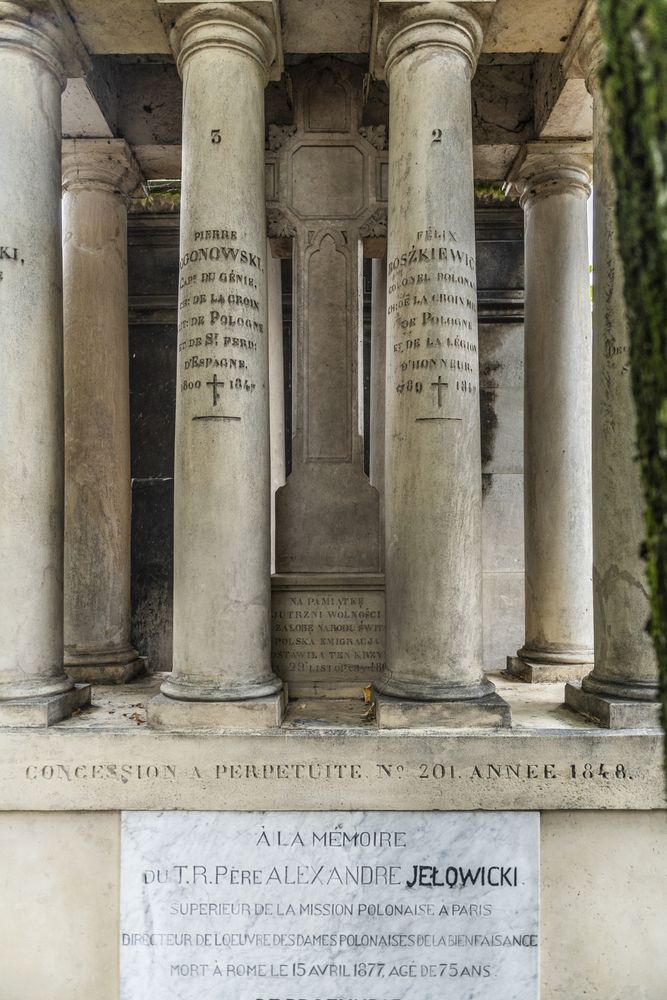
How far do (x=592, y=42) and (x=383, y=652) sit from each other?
6.63 m

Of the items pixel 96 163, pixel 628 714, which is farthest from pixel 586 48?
pixel 628 714

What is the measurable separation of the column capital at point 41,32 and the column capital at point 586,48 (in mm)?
5187

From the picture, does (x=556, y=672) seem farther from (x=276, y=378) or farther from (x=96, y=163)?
(x=96, y=163)

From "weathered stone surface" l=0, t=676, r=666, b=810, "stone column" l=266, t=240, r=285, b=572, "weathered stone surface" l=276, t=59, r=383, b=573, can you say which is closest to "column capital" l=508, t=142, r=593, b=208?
"weathered stone surface" l=276, t=59, r=383, b=573

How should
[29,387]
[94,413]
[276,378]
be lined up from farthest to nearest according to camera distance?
[276,378], [94,413], [29,387]

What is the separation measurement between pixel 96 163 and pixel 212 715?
24.6 ft

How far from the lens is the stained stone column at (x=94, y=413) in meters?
10.8

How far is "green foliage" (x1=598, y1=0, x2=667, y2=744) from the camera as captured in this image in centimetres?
229

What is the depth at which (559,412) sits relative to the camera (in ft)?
35.7

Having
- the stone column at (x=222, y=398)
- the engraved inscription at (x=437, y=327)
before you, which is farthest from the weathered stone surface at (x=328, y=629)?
the engraved inscription at (x=437, y=327)

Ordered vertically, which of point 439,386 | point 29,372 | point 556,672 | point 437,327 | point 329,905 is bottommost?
point 329,905

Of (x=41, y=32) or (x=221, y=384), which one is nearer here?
(x=221, y=384)

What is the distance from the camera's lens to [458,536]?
7.74 meters

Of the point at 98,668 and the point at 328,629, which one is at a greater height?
the point at 328,629
